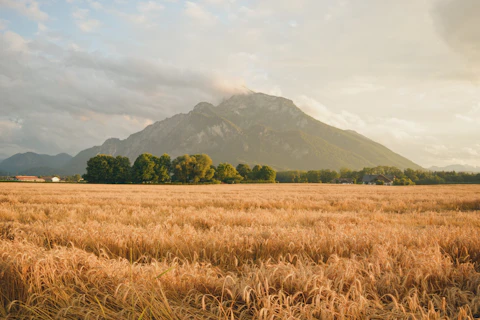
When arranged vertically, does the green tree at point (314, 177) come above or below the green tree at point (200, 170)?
below

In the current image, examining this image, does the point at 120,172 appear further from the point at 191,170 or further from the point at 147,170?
the point at 191,170

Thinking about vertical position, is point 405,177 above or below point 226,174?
below

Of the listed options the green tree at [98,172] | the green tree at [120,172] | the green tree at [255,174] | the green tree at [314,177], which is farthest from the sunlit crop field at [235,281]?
the green tree at [314,177]

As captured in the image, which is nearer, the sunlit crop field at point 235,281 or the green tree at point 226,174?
the sunlit crop field at point 235,281

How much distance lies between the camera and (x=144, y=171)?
9719 centimetres

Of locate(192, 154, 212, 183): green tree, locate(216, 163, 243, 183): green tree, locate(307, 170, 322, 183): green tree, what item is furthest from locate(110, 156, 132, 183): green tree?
locate(307, 170, 322, 183): green tree

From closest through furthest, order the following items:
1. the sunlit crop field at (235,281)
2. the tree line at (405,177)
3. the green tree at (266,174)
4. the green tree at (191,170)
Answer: the sunlit crop field at (235,281)
the green tree at (191,170)
the tree line at (405,177)
the green tree at (266,174)

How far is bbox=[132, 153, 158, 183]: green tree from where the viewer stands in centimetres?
9740

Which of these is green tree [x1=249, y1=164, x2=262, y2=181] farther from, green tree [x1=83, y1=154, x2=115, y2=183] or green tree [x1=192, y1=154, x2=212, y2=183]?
green tree [x1=83, y1=154, x2=115, y2=183]

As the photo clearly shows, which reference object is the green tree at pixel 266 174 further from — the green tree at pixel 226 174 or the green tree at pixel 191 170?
the green tree at pixel 191 170

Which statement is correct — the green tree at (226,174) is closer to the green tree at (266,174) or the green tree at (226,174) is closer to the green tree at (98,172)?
the green tree at (266,174)

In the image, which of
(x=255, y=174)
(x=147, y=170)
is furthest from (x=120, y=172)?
(x=255, y=174)

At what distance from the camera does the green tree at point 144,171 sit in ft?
320

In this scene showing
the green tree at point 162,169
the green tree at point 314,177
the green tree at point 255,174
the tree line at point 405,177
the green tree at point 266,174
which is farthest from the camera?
the green tree at point 314,177
